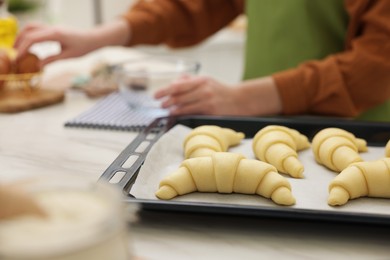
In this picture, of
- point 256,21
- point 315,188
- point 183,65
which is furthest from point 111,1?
point 315,188

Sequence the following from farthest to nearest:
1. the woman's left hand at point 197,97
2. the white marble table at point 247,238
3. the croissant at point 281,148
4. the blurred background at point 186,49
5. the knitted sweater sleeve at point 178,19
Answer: the blurred background at point 186,49 → the knitted sweater sleeve at point 178,19 → the woman's left hand at point 197,97 → the croissant at point 281,148 → the white marble table at point 247,238

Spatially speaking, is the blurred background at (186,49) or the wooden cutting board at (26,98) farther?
the blurred background at (186,49)

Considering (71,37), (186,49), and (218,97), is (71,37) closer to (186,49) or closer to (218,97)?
(218,97)

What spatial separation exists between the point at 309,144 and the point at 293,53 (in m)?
0.40

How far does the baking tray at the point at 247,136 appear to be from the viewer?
1.94 ft

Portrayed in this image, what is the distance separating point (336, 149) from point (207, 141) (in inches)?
7.2

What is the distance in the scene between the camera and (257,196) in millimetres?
675

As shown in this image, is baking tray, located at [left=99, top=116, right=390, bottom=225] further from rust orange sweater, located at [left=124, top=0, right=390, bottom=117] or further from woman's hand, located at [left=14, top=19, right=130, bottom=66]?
woman's hand, located at [left=14, top=19, right=130, bottom=66]

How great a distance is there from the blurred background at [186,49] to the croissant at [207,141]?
4.29ft

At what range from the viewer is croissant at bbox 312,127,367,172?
2.47 feet

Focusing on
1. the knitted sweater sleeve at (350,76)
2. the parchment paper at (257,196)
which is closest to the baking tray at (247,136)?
the parchment paper at (257,196)

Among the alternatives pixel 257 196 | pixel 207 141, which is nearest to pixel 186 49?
pixel 207 141

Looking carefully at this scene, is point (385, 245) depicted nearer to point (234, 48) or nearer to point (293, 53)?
point (293, 53)

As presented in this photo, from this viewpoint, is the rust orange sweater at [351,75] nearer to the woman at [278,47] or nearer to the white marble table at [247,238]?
the woman at [278,47]
